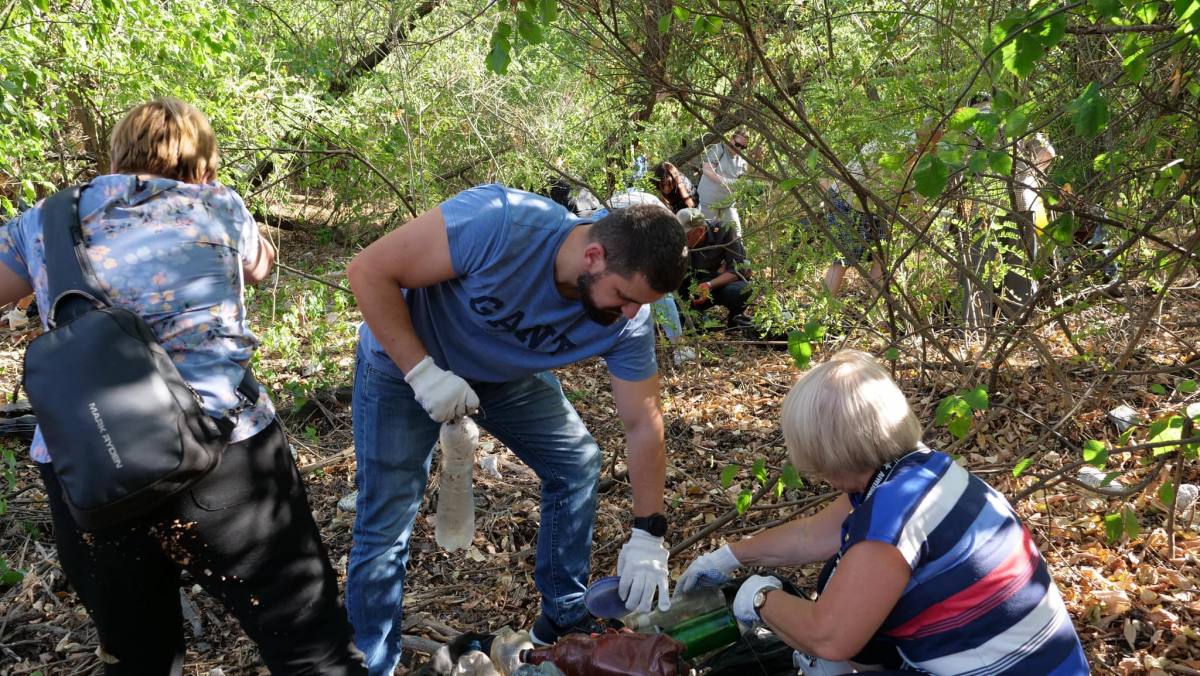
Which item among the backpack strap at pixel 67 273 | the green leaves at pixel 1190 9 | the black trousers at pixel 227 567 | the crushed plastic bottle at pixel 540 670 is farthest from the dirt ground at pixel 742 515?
the backpack strap at pixel 67 273

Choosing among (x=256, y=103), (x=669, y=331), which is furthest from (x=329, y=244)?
(x=669, y=331)

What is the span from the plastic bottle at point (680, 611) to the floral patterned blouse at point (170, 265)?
134 centimetres

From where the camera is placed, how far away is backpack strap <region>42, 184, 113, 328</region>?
1.76m

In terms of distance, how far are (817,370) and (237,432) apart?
1380 mm

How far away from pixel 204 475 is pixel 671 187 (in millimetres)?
4395

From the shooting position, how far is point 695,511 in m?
3.66

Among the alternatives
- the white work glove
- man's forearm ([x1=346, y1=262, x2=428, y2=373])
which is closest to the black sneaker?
the white work glove

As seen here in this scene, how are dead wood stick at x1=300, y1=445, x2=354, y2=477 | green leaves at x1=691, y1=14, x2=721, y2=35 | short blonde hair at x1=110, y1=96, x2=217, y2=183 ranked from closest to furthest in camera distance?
short blonde hair at x1=110, y1=96, x2=217, y2=183 < green leaves at x1=691, y1=14, x2=721, y2=35 < dead wood stick at x1=300, y1=445, x2=354, y2=477

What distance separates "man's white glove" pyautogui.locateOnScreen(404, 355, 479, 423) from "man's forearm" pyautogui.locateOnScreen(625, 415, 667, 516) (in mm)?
562

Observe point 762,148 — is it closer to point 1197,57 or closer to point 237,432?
point 1197,57

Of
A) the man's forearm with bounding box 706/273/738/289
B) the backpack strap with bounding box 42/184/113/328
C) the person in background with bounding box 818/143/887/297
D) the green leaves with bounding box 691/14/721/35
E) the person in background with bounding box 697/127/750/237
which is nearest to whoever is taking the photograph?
the backpack strap with bounding box 42/184/113/328

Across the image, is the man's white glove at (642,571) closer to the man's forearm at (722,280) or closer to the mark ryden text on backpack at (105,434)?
the mark ryden text on backpack at (105,434)

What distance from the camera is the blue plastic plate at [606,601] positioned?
2592mm

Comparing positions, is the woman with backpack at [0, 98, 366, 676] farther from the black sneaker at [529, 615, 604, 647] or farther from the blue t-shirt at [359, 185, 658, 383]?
the black sneaker at [529, 615, 604, 647]
